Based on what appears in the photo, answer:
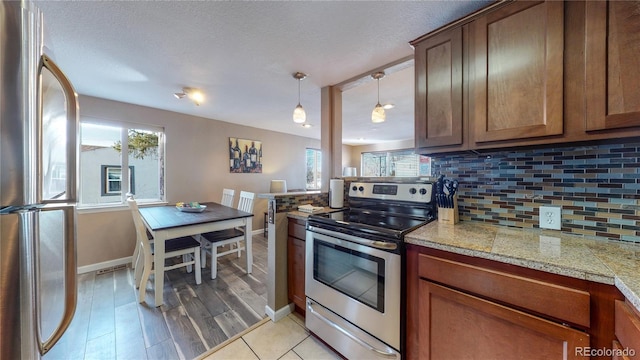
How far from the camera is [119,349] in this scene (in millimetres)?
1530

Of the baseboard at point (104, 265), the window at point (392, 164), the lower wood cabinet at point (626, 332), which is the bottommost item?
the baseboard at point (104, 265)

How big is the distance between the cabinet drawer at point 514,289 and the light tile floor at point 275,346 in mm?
981

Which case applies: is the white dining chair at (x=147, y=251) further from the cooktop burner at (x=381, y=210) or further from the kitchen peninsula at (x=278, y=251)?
the cooktop burner at (x=381, y=210)

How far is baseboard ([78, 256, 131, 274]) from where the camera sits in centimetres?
266

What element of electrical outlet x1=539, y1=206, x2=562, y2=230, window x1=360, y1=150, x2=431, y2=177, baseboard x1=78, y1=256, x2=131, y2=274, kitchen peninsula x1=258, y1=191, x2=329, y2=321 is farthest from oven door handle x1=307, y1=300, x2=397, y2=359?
window x1=360, y1=150, x2=431, y2=177

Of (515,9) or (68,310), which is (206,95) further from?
(515,9)

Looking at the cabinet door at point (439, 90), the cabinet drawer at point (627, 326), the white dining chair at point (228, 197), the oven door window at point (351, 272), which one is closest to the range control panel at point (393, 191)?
the cabinet door at point (439, 90)

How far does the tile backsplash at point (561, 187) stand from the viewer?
1.06 meters

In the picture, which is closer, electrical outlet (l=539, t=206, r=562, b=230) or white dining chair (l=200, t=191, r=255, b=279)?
electrical outlet (l=539, t=206, r=562, b=230)

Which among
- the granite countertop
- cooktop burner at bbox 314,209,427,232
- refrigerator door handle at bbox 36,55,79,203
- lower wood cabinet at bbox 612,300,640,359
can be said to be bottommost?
lower wood cabinet at bbox 612,300,640,359

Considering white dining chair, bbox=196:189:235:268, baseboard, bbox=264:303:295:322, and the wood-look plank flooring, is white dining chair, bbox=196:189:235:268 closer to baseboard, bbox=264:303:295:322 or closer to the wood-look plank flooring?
the wood-look plank flooring

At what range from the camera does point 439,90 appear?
1.35 m

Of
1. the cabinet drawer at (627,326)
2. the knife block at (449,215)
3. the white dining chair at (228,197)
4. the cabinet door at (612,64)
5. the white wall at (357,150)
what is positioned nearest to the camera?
the cabinet drawer at (627,326)

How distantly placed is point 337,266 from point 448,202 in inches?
33.0
